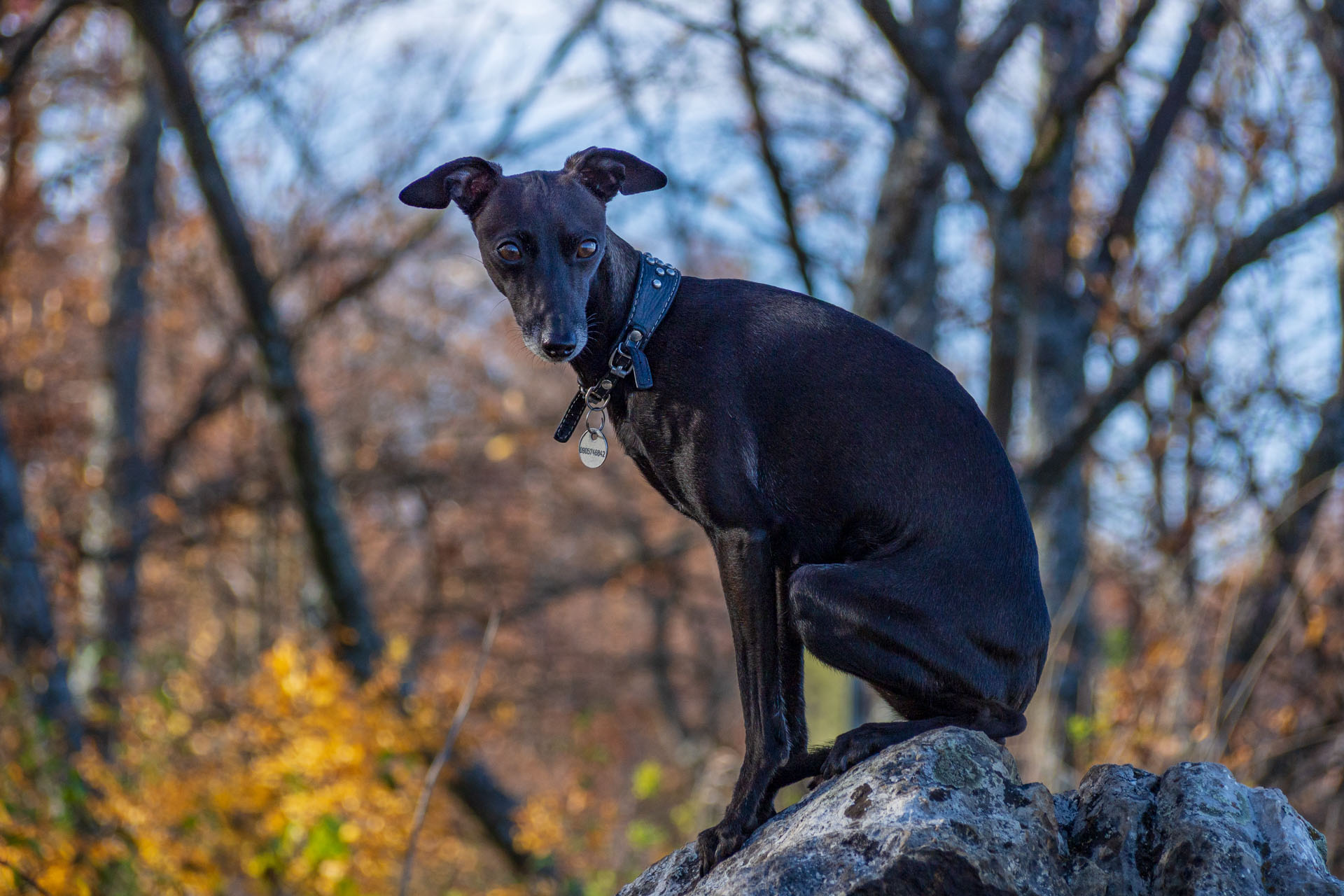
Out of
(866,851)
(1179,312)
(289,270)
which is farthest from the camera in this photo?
(289,270)

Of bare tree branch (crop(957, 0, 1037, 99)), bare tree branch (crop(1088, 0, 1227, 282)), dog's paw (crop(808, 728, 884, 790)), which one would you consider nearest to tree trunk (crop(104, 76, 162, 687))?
bare tree branch (crop(957, 0, 1037, 99))

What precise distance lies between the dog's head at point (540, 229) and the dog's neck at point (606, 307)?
7cm

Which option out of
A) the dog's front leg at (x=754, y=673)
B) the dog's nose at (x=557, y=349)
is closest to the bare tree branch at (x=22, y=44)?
the dog's nose at (x=557, y=349)

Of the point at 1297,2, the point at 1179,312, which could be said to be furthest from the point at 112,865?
the point at 1297,2

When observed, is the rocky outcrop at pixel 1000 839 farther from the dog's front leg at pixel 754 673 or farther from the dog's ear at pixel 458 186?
the dog's ear at pixel 458 186

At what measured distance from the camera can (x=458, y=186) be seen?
3.30m

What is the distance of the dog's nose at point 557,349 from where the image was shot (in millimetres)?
2908

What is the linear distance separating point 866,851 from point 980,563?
2.72 feet

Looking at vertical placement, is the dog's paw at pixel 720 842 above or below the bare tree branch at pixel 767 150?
below

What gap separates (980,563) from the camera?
3.19 meters

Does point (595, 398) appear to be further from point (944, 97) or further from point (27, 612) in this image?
point (27, 612)

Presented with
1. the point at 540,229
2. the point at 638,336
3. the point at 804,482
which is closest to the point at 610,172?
the point at 540,229

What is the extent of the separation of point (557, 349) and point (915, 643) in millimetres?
1213

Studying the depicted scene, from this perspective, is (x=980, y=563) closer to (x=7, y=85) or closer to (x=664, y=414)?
(x=664, y=414)
